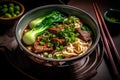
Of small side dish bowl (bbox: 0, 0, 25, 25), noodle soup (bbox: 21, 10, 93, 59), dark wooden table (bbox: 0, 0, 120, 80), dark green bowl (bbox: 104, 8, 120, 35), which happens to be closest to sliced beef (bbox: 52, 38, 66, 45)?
noodle soup (bbox: 21, 10, 93, 59)

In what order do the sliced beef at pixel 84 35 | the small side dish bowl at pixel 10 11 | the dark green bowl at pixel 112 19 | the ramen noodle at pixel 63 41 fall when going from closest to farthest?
the ramen noodle at pixel 63 41
the sliced beef at pixel 84 35
the small side dish bowl at pixel 10 11
the dark green bowl at pixel 112 19

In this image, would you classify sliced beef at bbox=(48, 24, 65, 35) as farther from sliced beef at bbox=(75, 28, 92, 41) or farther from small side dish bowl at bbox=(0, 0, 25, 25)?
small side dish bowl at bbox=(0, 0, 25, 25)

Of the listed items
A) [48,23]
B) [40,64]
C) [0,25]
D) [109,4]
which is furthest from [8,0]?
[109,4]

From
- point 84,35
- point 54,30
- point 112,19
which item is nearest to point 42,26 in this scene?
point 54,30


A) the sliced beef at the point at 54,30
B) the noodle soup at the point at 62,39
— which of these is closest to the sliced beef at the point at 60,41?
the noodle soup at the point at 62,39

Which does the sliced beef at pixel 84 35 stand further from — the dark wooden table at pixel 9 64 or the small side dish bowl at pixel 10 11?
the small side dish bowl at pixel 10 11

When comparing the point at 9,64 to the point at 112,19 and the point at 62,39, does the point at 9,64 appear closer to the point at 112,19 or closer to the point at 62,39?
the point at 62,39

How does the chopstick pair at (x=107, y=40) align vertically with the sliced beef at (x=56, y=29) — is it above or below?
above
